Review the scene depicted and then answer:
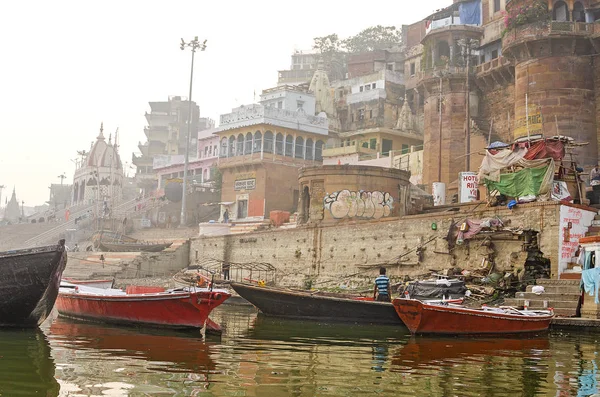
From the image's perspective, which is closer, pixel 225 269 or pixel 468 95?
pixel 225 269

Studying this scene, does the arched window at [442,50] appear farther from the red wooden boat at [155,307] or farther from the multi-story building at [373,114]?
the red wooden boat at [155,307]

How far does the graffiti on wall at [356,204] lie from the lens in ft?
94.9

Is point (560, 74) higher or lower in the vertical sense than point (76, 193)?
higher

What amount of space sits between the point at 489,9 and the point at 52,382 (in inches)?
1559

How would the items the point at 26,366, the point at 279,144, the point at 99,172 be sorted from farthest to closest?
the point at 99,172, the point at 279,144, the point at 26,366

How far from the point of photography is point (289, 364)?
974 cm

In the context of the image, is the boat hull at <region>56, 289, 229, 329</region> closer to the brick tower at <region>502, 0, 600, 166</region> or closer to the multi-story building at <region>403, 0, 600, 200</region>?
the multi-story building at <region>403, 0, 600, 200</region>

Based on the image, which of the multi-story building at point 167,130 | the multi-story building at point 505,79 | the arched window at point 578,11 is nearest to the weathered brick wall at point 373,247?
the multi-story building at point 505,79

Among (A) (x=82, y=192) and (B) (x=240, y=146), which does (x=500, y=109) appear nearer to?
(B) (x=240, y=146)

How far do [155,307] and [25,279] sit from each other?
2788 mm

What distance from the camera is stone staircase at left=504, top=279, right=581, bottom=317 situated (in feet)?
54.1

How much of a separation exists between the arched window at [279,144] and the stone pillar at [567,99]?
1776cm

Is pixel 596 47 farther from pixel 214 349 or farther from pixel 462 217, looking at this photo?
pixel 214 349

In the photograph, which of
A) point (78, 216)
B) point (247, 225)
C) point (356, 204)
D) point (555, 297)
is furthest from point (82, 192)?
point (555, 297)
